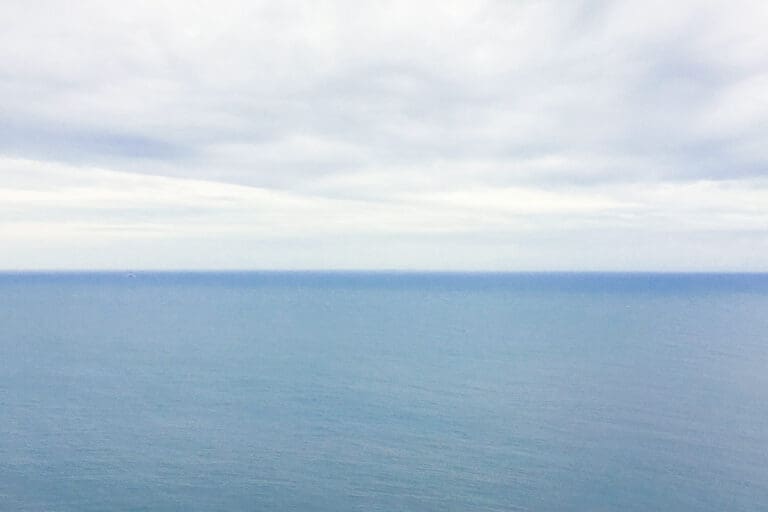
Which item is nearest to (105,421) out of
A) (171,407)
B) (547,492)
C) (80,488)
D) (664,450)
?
(171,407)

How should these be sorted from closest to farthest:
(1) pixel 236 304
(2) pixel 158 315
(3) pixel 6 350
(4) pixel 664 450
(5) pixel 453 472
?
(5) pixel 453 472 < (4) pixel 664 450 < (3) pixel 6 350 < (2) pixel 158 315 < (1) pixel 236 304

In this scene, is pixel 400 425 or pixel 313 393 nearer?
pixel 400 425

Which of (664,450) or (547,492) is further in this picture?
(664,450)

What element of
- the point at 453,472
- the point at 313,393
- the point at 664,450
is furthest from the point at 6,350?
the point at 664,450

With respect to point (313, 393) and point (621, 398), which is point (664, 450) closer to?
point (621, 398)

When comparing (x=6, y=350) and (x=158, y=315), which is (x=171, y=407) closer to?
(x=6, y=350)

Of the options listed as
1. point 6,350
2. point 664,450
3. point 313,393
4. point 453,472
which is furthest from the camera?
point 6,350
